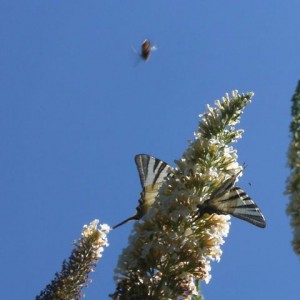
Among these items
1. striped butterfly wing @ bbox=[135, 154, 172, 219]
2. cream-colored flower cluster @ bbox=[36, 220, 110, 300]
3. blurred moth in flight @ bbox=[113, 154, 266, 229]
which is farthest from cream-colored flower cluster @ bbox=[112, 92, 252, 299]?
cream-colored flower cluster @ bbox=[36, 220, 110, 300]

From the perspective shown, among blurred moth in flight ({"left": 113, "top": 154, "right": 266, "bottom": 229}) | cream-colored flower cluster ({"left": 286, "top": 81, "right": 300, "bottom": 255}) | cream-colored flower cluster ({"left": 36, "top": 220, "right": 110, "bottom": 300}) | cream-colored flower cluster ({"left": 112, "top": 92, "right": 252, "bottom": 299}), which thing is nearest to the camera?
cream-colored flower cluster ({"left": 286, "top": 81, "right": 300, "bottom": 255})

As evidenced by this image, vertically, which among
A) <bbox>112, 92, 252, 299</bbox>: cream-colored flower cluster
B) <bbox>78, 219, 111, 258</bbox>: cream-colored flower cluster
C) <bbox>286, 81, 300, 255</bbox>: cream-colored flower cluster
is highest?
<bbox>78, 219, 111, 258</bbox>: cream-colored flower cluster

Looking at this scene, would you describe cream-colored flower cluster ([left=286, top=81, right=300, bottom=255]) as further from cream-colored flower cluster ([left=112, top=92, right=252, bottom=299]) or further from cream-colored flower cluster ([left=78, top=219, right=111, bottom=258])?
cream-colored flower cluster ([left=78, top=219, right=111, bottom=258])

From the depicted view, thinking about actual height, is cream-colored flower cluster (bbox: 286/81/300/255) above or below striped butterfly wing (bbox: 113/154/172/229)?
below

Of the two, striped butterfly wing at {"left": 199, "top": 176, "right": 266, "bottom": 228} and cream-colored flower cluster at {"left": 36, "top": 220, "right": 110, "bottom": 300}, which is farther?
cream-colored flower cluster at {"left": 36, "top": 220, "right": 110, "bottom": 300}

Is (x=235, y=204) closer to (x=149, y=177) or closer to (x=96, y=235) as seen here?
(x=149, y=177)

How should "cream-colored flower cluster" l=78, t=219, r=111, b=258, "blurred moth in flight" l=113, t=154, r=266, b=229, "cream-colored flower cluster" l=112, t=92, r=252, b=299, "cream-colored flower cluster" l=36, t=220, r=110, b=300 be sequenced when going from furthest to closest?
"cream-colored flower cluster" l=78, t=219, r=111, b=258 → "cream-colored flower cluster" l=36, t=220, r=110, b=300 → "blurred moth in flight" l=113, t=154, r=266, b=229 → "cream-colored flower cluster" l=112, t=92, r=252, b=299

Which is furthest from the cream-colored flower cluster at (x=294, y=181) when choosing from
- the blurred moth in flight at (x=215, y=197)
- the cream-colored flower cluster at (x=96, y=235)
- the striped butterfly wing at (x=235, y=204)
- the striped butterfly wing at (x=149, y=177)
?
the cream-colored flower cluster at (x=96, y=235)

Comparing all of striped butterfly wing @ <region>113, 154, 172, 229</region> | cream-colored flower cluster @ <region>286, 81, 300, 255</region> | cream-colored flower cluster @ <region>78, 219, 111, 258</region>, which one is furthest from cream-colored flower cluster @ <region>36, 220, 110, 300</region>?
cream-colored flower cluster @ <region>286, 81, 300, 255</region>
